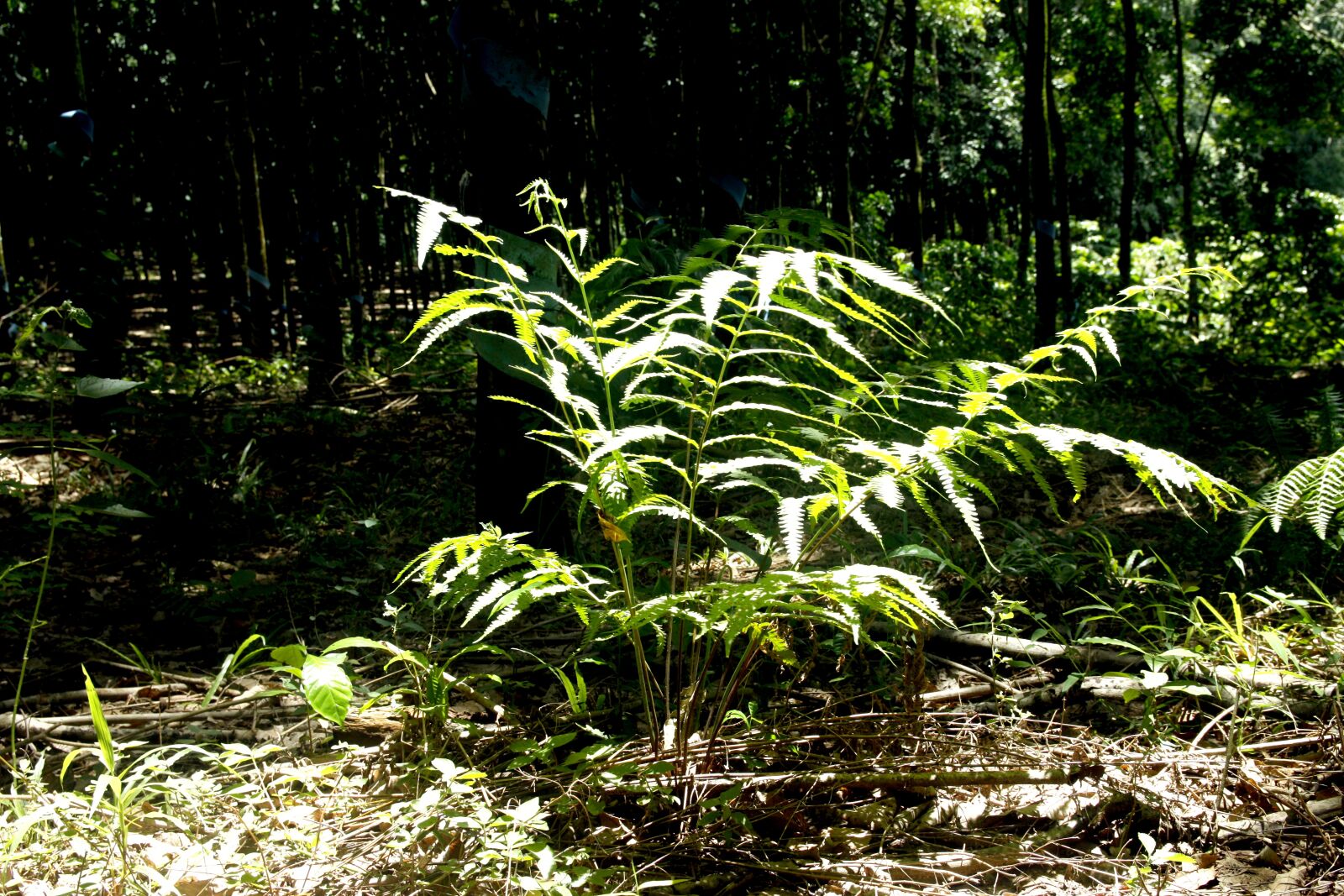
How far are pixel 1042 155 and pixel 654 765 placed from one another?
170 inches

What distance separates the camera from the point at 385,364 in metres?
7.20

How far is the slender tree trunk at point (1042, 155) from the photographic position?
482 cm

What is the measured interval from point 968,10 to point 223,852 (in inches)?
493

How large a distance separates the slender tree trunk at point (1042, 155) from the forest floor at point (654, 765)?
207cm

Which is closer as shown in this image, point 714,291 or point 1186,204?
point 714,291

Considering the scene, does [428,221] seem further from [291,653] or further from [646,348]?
[291,653]

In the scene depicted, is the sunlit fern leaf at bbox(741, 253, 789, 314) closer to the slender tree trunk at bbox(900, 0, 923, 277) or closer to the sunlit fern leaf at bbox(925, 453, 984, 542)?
the sunlit fern leaf at bbox(925, 453, 984, 542)

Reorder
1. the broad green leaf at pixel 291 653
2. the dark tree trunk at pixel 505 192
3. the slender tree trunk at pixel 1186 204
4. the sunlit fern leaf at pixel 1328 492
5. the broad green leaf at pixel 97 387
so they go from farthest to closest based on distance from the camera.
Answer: the slender tree trunk at pixel 1186 204 < the dark tree trunk at pixel 505 192 < the sunlit fern leaf at pixel 1328 492 < the broad green leaf at pixel 97 387 < the broad green leaf at pixel 291 653

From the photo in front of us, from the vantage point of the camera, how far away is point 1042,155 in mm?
4859

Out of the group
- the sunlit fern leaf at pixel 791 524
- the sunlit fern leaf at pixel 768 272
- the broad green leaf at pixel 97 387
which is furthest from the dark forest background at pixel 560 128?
the sunlit fern leaf at pixel 791 524

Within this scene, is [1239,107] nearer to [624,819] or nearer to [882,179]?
[882,179]

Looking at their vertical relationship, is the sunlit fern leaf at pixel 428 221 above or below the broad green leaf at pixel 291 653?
above

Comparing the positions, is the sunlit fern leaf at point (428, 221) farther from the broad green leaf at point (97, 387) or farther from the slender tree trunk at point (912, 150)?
the slender tree trunk at point (912, 150)

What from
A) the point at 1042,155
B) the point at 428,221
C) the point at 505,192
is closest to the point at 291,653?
the point at 428,221
